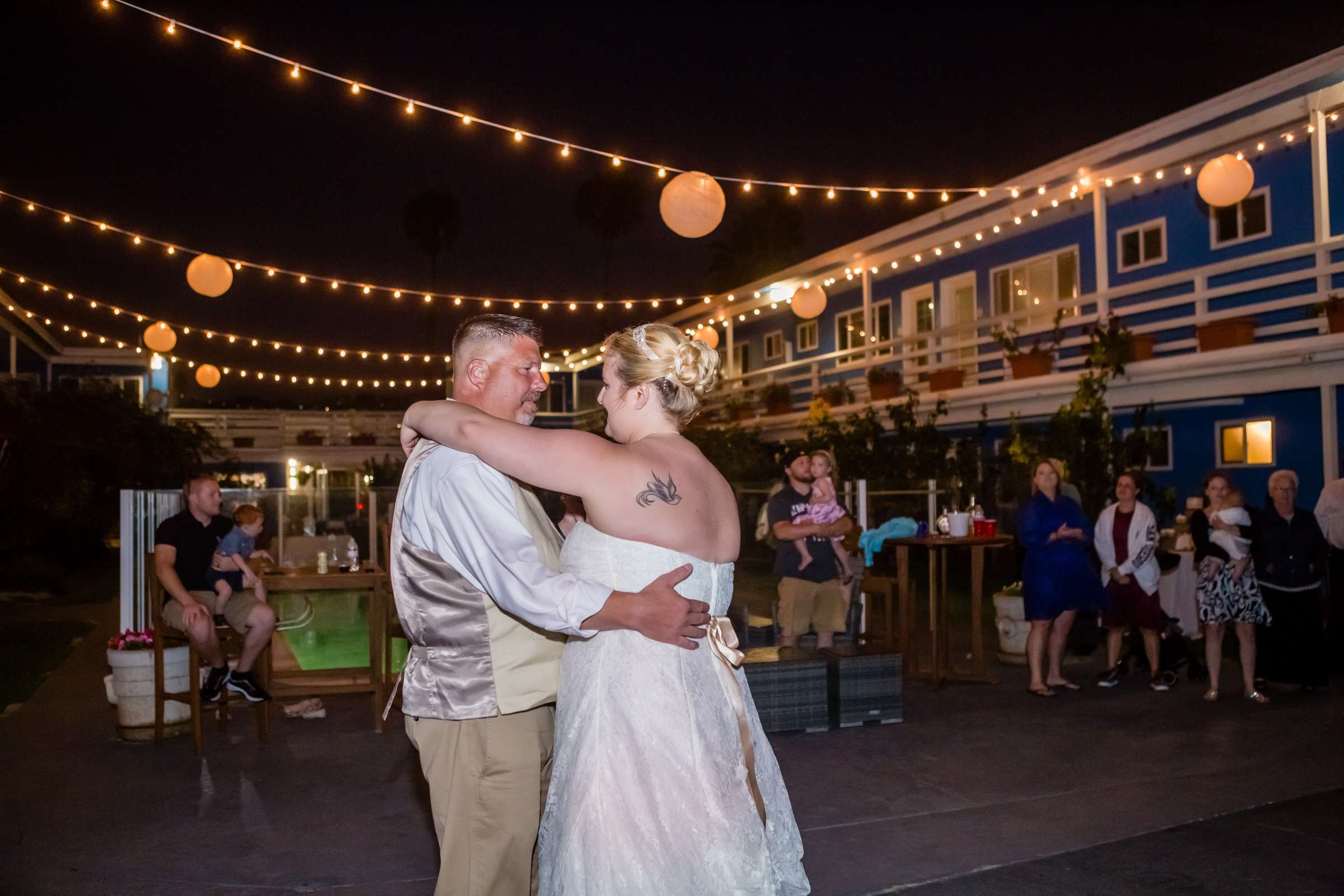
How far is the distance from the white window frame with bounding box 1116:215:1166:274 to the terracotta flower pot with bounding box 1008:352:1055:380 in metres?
1.72

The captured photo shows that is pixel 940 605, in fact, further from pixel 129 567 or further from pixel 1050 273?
pixel 1050 273

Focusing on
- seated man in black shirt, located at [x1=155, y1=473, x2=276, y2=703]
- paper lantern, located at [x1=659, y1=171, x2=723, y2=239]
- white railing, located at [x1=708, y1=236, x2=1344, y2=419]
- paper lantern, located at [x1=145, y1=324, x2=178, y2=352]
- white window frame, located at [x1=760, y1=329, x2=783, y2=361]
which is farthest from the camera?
white window frame, located at [x1=760, y1=329, x2=783, y2=361]

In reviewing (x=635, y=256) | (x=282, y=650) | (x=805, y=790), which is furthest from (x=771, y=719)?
(x=635, y=256)

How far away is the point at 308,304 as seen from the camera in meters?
30.8

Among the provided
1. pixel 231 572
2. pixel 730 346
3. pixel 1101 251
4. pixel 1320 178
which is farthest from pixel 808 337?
pixel 231 572

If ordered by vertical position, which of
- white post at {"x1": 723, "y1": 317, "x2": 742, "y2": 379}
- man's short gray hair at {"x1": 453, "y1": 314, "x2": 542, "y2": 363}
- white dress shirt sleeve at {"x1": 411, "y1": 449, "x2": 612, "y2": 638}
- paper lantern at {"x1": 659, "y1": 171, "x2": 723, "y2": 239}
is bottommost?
white dress shirt sleeve at {"x1": 411, "y1": 449, "x2": 612, "y2": 638}

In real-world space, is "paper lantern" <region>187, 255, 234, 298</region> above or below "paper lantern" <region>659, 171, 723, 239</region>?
below

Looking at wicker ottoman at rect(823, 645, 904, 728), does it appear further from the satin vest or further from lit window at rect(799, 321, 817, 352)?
lit window at rect(799, 321, 817, 352)

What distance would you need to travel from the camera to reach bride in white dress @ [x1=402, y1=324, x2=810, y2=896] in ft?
7.16

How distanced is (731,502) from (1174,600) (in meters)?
8.12

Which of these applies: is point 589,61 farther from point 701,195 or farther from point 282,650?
point 282,650

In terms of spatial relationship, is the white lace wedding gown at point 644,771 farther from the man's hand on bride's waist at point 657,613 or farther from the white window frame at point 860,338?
the white window frame at point 860,338

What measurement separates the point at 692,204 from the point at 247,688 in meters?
5.52

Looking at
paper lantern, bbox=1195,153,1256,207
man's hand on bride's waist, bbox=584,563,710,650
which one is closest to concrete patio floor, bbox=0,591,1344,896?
man's hand on bride's waist, bbox=584,563,710,650
